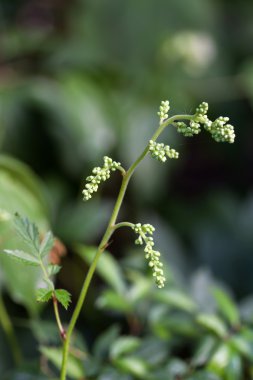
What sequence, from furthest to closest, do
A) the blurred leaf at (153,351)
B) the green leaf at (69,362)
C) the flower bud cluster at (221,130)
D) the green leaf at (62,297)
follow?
the blurred leaf at (153,351), the green leaf at (69,362), the green leaf at (62,297), the flower bud cluster at (221,130)

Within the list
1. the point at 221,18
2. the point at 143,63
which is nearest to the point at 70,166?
the point at 143,63

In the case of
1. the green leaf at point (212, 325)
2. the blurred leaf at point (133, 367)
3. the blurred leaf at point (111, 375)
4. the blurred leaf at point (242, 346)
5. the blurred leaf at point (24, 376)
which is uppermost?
the green leaf at point (212, 325)

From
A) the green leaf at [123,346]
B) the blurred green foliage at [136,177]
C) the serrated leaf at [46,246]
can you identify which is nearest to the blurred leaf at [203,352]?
the blurred green foliage at [136,177]

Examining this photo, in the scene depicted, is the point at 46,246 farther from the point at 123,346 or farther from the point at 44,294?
the point at 123,346

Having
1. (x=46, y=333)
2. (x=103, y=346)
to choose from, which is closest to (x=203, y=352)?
(x=103, y=346)

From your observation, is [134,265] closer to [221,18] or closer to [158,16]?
[158,16]

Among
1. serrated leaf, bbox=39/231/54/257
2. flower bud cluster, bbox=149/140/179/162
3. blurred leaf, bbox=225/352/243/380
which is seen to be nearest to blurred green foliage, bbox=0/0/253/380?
blurred leaf, bbox=225/352/243/380

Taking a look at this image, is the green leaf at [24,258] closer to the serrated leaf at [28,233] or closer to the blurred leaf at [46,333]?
the serrated leaf at [28,233]
